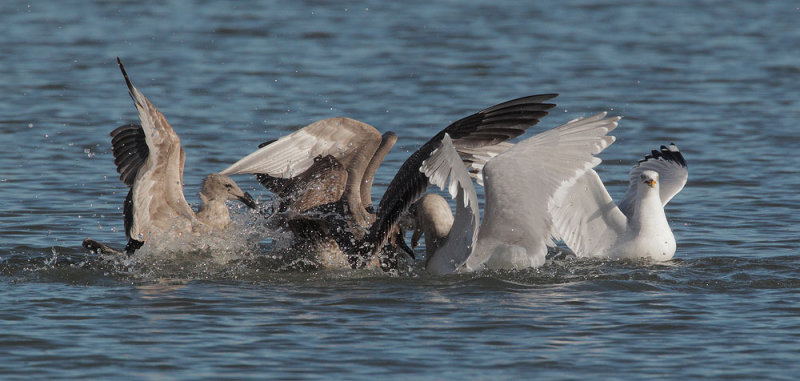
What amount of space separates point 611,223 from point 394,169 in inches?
141

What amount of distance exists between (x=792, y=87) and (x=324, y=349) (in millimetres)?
12183

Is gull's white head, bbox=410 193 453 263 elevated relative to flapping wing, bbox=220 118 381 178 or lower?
lower

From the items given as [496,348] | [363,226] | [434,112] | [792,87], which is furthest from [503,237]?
[792,87]

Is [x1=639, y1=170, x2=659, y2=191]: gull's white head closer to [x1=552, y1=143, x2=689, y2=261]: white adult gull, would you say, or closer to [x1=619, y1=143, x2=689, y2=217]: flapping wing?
[x1=552, y1=143, x2=689, y2=261]: white adult gull

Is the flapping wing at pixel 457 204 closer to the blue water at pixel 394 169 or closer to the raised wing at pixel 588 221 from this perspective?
the blue water at pixel 394 169

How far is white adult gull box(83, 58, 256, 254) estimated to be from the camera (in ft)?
27.6

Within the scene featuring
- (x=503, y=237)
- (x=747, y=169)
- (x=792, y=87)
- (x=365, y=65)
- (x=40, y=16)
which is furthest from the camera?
(x=40, y=16)

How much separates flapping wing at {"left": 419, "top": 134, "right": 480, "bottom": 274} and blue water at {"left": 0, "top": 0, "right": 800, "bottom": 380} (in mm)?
187

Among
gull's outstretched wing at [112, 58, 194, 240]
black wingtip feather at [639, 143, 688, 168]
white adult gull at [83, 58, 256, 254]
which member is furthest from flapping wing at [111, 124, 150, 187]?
black wingtip feather at [639, 143, 688, 168]

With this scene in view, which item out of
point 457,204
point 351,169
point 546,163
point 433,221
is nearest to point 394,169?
point 351,169

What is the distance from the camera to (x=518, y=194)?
8.18m

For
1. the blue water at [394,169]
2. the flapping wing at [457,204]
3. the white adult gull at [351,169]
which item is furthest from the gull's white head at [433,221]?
the blue water at [394,169]

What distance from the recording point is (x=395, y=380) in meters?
6.30

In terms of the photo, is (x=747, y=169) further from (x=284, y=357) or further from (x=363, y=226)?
(x=284, y=357)
